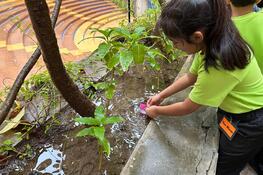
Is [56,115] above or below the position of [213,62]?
below

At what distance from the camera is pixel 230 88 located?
1396 millimetres

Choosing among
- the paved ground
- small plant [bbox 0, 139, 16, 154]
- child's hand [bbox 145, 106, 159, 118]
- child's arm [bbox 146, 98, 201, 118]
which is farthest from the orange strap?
the paved ground

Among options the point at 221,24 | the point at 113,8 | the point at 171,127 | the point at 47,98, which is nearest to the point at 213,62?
the point at 221,24

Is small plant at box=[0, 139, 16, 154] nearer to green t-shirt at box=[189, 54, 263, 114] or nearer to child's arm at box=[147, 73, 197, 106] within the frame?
child's arm at box=[147, 73, 197, 106]

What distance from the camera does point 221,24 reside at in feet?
4.20

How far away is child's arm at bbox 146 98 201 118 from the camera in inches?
58.8

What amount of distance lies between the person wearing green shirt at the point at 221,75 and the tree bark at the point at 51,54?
0.40 metres

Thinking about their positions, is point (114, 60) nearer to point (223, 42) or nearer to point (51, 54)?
point (51, 54)

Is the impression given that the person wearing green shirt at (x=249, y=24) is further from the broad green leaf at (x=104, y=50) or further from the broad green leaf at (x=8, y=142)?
the broad green leaf at (x=8, y=142)

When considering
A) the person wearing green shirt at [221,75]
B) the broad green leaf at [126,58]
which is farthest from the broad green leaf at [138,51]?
the person wearing green shirt at [221,75]

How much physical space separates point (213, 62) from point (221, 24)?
0.16m

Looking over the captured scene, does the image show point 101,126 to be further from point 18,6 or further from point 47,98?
point 18,6

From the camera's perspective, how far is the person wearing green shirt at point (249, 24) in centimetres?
163

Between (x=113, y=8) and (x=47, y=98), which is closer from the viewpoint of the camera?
(x=47, y=98)
